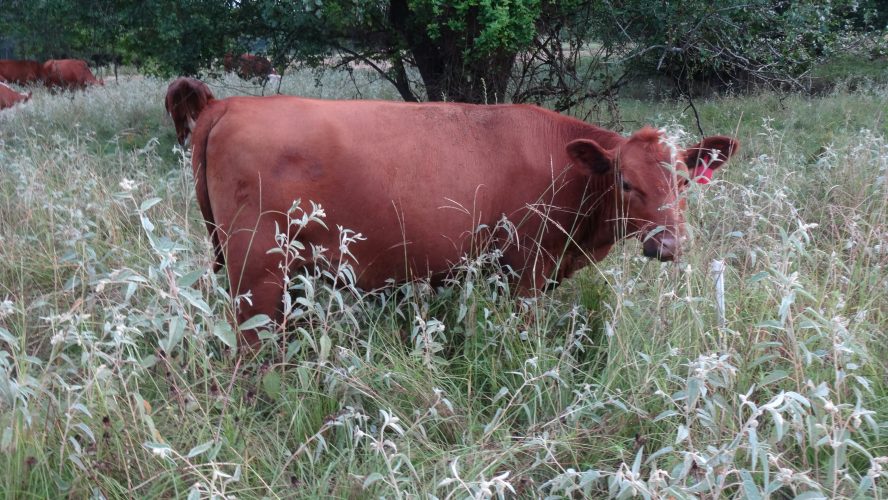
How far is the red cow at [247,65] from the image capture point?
27.8 ft

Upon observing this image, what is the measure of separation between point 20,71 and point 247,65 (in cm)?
1527

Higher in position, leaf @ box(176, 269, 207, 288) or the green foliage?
the green foliage

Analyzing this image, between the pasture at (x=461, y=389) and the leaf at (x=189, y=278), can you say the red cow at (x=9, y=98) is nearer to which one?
the pasture at (x=461, y=389)

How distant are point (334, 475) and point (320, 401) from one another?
0.43 m

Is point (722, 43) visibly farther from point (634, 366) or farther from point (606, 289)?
point (634, 366)

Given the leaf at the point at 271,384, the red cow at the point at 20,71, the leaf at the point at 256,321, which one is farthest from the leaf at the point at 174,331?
the red cow at the point at 20,71

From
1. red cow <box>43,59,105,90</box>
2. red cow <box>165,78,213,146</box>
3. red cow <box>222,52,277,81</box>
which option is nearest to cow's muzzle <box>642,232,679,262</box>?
red cow <box>165,78,213,146</box>

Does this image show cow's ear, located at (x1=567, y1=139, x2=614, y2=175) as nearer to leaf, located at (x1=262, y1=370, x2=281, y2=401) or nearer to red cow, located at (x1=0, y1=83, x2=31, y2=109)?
leaf, located at (x1=262, y1=370, x2=281, y2=401)

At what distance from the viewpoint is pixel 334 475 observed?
2.73 meters

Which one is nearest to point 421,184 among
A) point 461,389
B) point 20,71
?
point 461,389

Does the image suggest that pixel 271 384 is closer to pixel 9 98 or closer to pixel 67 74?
pixel 9 98

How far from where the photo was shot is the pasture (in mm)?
2328

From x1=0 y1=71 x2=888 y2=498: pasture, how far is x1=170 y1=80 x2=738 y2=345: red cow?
225 mm

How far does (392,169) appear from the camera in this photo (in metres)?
3.90
